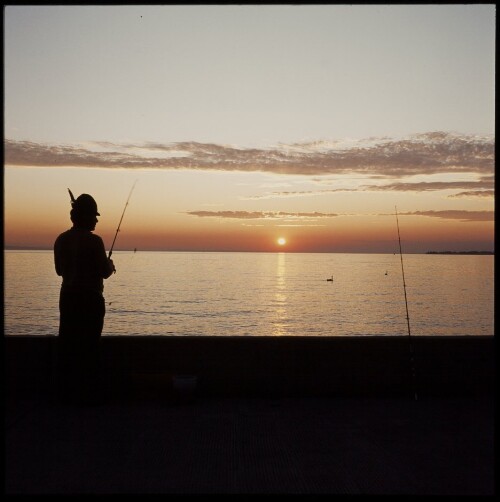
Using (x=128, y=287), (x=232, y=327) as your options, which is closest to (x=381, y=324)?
(x=232, y=327)

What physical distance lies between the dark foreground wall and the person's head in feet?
3.55

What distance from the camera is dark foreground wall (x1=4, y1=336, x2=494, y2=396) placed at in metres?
5.71

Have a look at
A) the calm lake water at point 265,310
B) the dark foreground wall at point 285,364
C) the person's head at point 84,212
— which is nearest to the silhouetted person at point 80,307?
the person's head at point 84,212

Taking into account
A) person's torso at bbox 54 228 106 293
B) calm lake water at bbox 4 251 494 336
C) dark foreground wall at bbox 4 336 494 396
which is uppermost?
person's torso at bbox 54 228 106 293

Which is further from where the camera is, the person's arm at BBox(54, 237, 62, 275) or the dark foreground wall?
the dark foreground wall

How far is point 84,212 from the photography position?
5449 mm

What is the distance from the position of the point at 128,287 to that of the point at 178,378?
235ft

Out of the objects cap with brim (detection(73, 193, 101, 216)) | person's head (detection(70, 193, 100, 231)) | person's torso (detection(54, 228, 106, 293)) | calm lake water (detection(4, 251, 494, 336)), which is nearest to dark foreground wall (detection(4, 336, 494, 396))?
person's torso (detection(54, 228, 106, 293))

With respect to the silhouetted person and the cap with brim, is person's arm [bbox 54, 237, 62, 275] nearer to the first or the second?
the silhouetted person

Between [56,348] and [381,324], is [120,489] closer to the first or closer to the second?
[56,348]

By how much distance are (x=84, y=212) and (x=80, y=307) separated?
0.83m

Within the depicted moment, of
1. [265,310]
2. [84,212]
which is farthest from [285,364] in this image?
[265,310]

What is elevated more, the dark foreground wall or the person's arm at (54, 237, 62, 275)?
the person's arm at (54, 237, 62, 275)

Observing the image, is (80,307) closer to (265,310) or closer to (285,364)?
(285,364)
